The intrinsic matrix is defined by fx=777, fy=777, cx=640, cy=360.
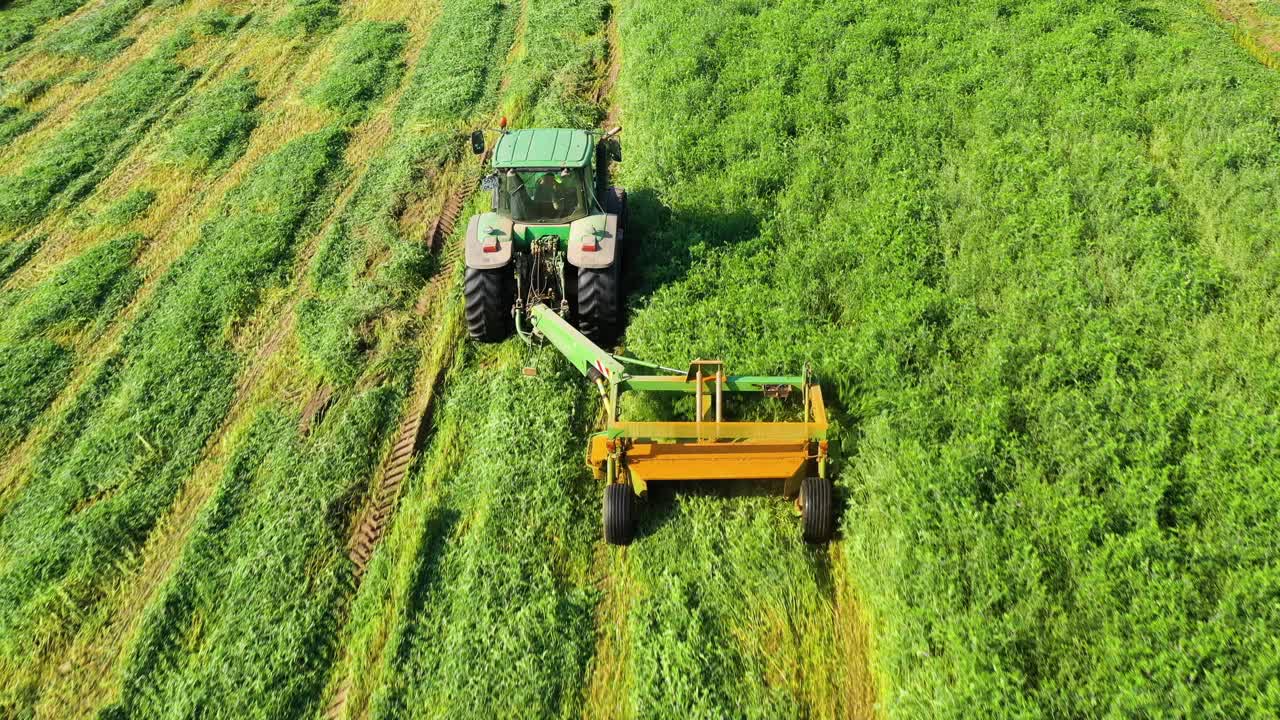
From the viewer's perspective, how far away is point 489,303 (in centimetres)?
919

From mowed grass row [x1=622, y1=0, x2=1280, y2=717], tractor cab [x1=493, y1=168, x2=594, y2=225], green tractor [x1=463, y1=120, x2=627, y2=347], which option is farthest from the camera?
tractor cab [x1=493, y1=168, x2=594, y2=225]

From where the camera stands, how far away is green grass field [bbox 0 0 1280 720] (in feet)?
19.9

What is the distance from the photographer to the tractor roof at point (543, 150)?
8766mm

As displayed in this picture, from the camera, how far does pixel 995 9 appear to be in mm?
15586

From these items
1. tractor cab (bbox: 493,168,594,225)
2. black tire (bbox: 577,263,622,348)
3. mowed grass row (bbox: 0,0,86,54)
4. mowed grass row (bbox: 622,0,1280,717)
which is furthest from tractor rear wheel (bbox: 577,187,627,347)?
mowed grass row (bbox: 0,0,86,54)

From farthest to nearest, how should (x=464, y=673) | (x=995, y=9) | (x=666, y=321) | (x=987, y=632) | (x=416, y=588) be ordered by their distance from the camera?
1. (x=995, y=9)
2. (x=666, y=321)
3. (x=416, y=588)
4. (x=464, y=673)
5. (x=987, y=632)

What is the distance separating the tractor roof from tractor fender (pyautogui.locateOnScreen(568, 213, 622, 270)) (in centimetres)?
68

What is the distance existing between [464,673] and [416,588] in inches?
42.5

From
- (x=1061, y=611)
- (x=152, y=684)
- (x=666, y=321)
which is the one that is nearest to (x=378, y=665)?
(x=152, y=684)

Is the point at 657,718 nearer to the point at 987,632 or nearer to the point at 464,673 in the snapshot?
the point at 464,673

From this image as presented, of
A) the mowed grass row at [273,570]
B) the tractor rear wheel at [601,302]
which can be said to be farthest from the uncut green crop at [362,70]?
the tractor rear wheel at [601,302]

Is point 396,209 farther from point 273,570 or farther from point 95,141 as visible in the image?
point 95,141

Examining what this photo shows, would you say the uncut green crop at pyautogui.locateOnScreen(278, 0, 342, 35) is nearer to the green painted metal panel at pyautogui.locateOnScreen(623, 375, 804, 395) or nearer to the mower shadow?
the green painted metal panel at pyautogui.locateOnScreen(623, 375, 804, 395)

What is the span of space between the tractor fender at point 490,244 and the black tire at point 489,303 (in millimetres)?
171
